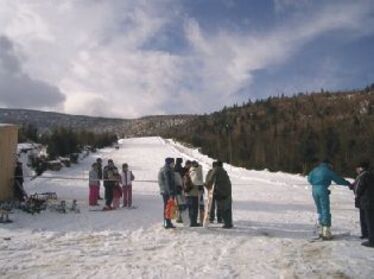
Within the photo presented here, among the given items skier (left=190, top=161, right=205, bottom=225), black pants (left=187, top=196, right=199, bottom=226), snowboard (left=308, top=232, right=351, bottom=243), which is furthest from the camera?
skier (left=190, top=161, right=205, bottom=225)

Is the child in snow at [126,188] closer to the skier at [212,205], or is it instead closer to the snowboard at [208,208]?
the skier at [212,205]

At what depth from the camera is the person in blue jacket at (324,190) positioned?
11.0 m

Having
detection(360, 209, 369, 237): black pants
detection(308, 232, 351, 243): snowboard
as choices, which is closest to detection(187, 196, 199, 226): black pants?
detection(308, 232, 351, 243): snowboard

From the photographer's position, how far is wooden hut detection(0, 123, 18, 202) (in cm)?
1628

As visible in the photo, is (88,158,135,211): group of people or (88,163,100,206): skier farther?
(88,163,100,206): skier

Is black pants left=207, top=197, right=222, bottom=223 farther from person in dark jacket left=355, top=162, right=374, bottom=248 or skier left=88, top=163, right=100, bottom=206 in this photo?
skier left=88, top=163, right=100, bottom=206

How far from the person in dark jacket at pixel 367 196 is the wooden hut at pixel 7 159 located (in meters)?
10.7

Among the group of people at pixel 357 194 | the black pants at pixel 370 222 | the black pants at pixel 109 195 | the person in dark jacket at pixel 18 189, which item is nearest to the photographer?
the black pants at pixel 370 222

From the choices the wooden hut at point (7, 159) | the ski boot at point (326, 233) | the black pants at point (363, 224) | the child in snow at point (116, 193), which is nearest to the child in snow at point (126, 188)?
the child in snow at point (116, 193)

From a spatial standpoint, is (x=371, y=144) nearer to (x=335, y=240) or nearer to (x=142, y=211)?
(x=142, y=211)

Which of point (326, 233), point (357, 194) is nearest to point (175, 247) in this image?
point (326, 233)

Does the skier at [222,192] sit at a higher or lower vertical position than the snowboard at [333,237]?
higher

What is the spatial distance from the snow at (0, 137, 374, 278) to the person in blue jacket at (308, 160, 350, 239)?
43cm

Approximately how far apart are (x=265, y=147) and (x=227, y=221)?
3473cm
